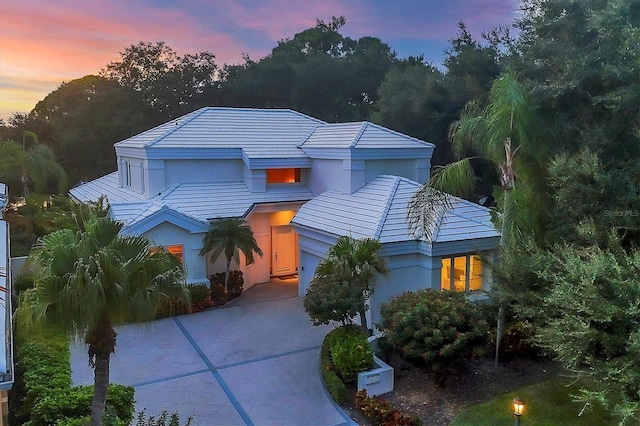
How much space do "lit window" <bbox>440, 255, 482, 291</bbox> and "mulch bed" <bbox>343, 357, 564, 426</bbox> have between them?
3642mm

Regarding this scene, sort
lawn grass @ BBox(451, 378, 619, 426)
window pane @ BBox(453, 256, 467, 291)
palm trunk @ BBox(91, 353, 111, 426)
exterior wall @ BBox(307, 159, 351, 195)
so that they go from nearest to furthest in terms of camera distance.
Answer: palm trunk @ BBox(91, 353, 111, 426) < lawn grass @ BBox(451, 378, 619, 426) < window pane @ BBox(453, 256, 467, 291) < exterior wall @ BBox(307, 159, 351, 195)

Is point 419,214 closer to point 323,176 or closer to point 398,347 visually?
point 398,347

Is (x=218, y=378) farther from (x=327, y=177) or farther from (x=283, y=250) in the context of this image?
(x=327, y=177)

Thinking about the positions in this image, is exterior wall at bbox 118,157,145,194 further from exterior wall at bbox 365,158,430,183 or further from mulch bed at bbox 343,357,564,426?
mulch bed at bbox 343,357,564,426

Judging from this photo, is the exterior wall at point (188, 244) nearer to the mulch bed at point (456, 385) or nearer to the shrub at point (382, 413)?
the mulch bed at point (456, 385)

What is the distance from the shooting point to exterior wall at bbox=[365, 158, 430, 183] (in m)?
19.4

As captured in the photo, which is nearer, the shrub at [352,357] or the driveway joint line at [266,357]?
the shrub at [352,357]

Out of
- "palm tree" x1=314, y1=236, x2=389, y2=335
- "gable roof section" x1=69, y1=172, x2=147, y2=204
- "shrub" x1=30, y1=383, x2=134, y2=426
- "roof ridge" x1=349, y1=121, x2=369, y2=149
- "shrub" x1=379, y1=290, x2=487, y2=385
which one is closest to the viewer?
"shrub" x1=30, y1=383, x2=134, y2=426

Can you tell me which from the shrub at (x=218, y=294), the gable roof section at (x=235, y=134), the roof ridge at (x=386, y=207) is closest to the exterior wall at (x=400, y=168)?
the roof ridge at (x=386, y=207)

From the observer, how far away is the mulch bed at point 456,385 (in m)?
10.0

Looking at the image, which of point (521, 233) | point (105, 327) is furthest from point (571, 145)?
point (105, 327)

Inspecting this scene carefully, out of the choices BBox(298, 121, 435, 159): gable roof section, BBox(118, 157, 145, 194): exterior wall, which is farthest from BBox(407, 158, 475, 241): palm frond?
BBox(118, 157, 145, 194): exterior wall

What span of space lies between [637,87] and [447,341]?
273 inches

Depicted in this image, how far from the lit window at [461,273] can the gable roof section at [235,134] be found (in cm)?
915
